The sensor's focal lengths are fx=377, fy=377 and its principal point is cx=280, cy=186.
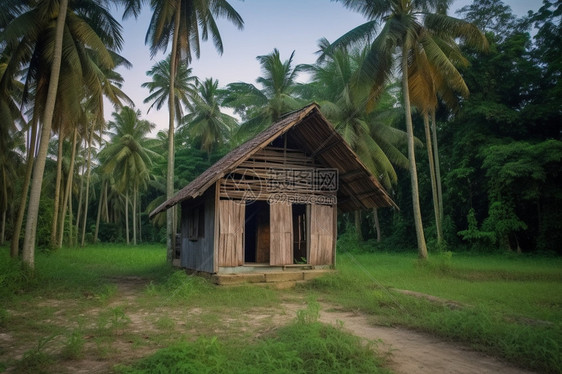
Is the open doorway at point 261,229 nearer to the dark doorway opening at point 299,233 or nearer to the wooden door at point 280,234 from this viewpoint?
the dark doorway opening at point 299,233

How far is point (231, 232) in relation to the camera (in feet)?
32.9

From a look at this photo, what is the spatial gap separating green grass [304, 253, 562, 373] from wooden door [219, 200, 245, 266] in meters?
2.13

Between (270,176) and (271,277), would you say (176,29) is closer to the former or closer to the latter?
(270,176)

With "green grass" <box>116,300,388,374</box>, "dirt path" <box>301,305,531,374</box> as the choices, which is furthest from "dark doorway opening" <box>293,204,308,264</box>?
"green grass" <box>116,300,388,374</box>

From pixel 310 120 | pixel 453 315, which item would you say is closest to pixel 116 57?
pixel 310 120

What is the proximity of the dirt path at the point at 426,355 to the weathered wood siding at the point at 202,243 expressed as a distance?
5108 mm

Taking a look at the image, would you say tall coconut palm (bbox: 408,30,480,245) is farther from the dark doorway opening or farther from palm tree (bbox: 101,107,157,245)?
palm tree (bbox: 101,107,157,245)

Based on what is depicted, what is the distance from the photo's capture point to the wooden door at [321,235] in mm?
11102

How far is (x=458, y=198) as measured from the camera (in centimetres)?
2162

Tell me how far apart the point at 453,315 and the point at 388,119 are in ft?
65.0

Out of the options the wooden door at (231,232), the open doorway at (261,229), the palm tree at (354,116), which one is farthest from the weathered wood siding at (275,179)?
the palm tree at (354,116)

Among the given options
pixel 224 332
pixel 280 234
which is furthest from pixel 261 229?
pixel 224 332

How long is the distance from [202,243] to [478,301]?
23.0 ft

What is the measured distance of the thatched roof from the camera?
9.91 metres
